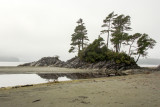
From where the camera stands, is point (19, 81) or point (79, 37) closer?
point (19, 81)

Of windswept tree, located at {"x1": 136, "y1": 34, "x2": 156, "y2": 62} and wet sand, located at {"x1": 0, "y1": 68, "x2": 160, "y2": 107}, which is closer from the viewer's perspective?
wet sand, located at {"x1": 0, "y1": 68, "x2": 160, "y2": 107}

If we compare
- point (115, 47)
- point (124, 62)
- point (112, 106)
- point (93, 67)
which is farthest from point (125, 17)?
point (112, 106)

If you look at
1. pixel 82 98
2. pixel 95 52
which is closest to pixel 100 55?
pixel 95 52

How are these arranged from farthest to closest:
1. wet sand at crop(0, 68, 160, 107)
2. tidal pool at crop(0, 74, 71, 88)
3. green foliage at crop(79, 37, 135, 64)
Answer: green foliage at crop(79, 37, 135, 64) → tidal pool at crop(0, 74, 71, 88) → wet sand at crop(0, 68, 160, 107)

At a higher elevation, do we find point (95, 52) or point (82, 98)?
point (95, 52)

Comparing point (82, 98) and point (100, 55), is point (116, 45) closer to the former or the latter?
point (100, 55)

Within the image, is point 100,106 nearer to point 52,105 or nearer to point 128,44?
point 52,105

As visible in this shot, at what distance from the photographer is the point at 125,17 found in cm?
4281

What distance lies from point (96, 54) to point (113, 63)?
5.64m

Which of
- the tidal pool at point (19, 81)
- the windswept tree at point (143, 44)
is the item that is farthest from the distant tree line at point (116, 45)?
the tidal pool at point (19, 81)

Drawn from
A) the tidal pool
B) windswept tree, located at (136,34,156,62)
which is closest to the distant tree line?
windswept tree, located at (136,34,156,62)

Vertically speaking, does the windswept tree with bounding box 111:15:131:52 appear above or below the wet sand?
above

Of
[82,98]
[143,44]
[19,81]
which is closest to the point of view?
[82,98]

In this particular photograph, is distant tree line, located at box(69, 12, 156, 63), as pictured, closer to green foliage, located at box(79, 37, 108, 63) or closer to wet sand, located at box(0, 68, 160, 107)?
green foliage, located at box(79, 37, 108, 63)
